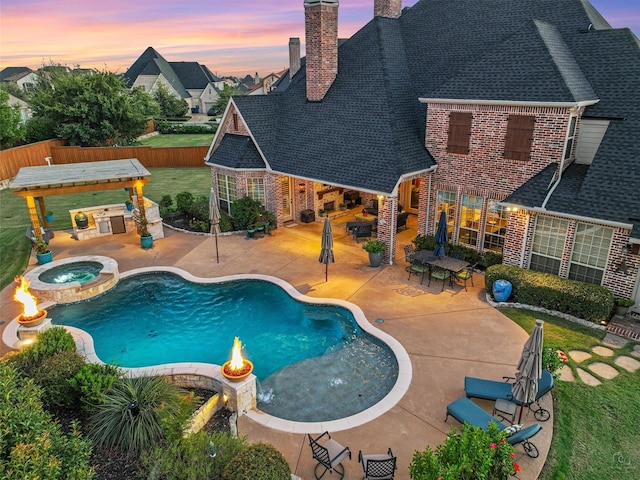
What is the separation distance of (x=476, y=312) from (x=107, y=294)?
13.4 metres

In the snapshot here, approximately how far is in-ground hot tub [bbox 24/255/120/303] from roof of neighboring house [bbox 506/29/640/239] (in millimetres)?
15472

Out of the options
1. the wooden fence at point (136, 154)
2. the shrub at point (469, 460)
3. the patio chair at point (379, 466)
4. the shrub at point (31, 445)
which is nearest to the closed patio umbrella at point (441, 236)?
the shrub at point (469, 460)

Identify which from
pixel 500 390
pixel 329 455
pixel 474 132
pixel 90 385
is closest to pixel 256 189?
pixel 474 132

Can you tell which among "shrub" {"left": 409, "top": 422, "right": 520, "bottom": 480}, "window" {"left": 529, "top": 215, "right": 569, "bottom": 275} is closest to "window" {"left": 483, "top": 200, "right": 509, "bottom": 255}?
"window" {"left": 529, "top": 215, "right": 569, "bottom": 275}

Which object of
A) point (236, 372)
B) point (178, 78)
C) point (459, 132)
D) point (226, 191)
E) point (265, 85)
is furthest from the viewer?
point (265, 85)

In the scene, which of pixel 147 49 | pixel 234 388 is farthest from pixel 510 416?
pixel 147 49

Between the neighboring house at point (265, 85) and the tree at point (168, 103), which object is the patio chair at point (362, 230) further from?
the neighboring house at point (265, 85)

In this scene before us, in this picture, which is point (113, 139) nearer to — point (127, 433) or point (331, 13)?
point (331, 13)

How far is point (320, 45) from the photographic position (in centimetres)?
2114

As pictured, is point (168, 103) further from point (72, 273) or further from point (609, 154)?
point (609, 154)

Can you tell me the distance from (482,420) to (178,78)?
89748 mm

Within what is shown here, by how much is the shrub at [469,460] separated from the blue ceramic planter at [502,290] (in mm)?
8256

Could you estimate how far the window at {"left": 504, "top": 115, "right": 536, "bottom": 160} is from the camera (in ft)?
49.6

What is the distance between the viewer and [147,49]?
265ft
